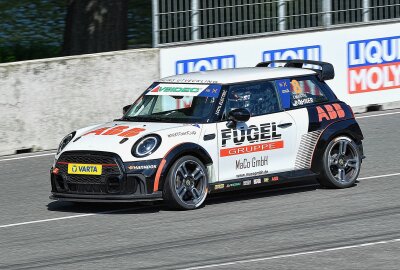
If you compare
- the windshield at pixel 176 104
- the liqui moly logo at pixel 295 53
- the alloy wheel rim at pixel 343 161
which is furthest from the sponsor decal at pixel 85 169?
the liqui moly logo at pixel 295 53

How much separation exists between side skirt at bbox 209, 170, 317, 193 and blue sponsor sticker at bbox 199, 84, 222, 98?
3.19ft

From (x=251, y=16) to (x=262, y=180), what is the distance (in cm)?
694

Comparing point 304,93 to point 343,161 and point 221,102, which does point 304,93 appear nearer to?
point 343,161

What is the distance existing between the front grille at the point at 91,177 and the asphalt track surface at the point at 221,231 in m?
0.30

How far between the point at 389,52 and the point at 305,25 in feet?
5.27

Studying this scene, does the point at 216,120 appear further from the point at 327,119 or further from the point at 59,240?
the point at 59,240

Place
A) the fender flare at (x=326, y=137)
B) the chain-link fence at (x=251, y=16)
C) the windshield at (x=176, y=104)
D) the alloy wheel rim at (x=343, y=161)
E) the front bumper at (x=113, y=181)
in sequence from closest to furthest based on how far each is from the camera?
the front bumper at (x=113, y=181) < the windshield at (x=176, y=104) < the fender flare at (x=326, y=137) < the alloy wheel rim at (x=343, y=161) < the chain-link fence at (x=251, y=16)

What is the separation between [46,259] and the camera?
9594 mm

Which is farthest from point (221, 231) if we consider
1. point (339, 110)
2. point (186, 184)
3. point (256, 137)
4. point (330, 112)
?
point (339, 110)

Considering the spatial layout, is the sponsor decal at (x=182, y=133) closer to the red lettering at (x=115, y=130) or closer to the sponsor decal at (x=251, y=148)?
the sponsor decal at (x=251, y=148)

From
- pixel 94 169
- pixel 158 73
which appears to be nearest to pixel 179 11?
pixel 158 73

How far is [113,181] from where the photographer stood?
11484mm

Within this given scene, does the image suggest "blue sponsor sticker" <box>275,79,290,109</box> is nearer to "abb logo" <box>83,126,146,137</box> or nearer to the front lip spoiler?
"abb logo" <box>83,126,146,137</box>

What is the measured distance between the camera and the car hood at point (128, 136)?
1155cm
